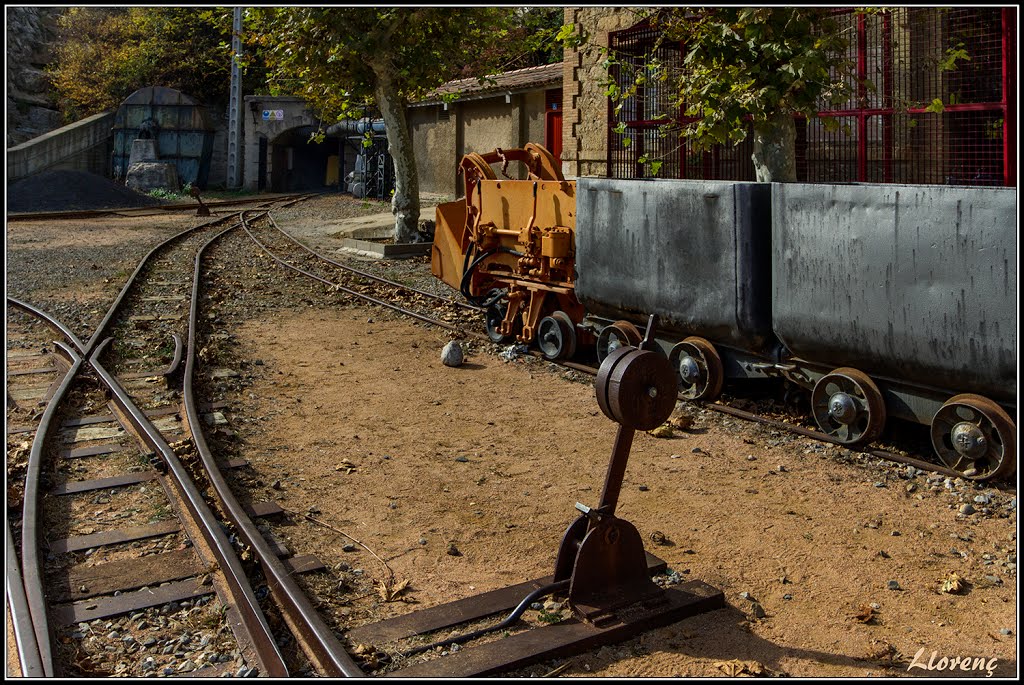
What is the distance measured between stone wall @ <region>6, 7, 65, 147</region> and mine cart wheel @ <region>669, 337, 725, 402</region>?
4366 cm

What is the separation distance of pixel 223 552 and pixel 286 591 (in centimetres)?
68

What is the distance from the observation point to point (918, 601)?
4.94 meters

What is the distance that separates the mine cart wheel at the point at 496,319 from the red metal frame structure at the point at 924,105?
2904 millimetres

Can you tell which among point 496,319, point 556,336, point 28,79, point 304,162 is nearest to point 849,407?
point 556,336

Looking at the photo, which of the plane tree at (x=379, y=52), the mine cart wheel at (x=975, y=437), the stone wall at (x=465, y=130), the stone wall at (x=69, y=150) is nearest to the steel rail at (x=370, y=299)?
the plane tree at (x=379, y=52)

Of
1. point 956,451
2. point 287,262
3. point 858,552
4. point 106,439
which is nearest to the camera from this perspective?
point 858,552

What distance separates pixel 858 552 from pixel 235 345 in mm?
7797

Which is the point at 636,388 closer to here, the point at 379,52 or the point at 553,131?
the point at 379,52

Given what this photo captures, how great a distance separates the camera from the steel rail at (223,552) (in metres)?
4.36

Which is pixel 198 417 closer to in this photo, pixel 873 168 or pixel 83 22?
pixel 873 168

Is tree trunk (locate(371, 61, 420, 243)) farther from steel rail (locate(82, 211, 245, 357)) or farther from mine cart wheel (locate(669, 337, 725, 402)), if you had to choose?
mine cart wheel (locate(669, 337, 725, 402))

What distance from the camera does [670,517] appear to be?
20.3 ft

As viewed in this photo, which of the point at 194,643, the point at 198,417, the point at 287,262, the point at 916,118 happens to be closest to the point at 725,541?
the point at 194,643

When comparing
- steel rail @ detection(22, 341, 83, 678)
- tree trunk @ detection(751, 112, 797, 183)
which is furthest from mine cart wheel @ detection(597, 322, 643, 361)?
steel rail @ detection(22, 341, 83, 678)
